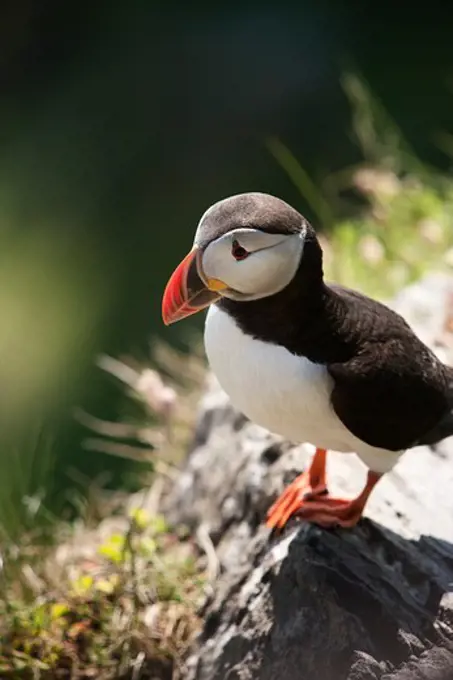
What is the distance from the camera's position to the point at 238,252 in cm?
111

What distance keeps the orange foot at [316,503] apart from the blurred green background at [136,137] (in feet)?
4.37

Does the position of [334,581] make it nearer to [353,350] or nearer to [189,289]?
[353,350]

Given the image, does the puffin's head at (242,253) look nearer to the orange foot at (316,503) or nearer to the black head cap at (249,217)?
the black head cap at (249,217)

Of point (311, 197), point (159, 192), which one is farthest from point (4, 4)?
point (311, 197)

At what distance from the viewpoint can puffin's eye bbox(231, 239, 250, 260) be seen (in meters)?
1.11

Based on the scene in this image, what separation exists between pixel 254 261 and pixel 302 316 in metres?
0.11

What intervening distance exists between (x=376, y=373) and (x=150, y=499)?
927mm

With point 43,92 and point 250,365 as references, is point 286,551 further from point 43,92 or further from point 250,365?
point 43,92

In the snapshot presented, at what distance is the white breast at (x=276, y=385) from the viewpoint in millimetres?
1175

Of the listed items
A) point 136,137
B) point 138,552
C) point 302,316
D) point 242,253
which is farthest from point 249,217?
point 136,137

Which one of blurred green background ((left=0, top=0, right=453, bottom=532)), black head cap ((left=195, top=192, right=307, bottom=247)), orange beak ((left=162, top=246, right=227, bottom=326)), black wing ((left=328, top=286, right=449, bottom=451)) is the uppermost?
black head cap ((left=195, top=192, right=307, bottom=247))

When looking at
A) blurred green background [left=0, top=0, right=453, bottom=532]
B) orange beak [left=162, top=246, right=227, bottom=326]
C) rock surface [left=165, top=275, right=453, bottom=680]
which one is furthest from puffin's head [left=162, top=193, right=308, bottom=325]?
blurred green background [left=0, top=0, right=453, bottom=532]

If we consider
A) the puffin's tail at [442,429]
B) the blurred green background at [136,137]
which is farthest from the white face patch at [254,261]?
the blurred green background at [136,137]

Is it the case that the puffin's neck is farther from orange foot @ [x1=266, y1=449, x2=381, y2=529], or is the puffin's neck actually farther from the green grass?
the green grass
